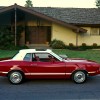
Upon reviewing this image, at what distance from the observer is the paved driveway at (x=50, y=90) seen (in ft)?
29.7

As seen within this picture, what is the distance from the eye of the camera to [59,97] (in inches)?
356

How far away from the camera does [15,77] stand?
11094mm

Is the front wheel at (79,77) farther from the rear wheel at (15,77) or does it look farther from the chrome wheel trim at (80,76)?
the rear wheel at (15,77)

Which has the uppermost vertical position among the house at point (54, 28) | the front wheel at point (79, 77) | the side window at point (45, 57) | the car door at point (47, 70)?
the house at point (54, 28)

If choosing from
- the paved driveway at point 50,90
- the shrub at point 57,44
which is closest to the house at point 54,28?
the shrub at point 57,44

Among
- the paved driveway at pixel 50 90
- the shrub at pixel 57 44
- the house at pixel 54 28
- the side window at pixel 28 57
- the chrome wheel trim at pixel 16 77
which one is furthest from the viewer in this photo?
the house at pixel 54 28

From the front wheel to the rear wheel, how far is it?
6.85 feet

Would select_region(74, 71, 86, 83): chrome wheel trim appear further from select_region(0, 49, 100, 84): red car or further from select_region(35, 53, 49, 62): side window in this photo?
select_region(35, 53, 49, 62): side window

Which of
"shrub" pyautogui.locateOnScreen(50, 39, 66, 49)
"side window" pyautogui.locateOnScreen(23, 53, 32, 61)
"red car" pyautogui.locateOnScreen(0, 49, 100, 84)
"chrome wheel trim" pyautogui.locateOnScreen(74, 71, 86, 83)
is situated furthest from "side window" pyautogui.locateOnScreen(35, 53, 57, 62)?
"shrub" pyautogui.locateOnScreen(50, 39, 66, 49)

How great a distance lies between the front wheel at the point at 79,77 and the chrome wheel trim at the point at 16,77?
2089mm

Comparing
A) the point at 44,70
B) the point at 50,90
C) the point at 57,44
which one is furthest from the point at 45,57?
the point at 57,44

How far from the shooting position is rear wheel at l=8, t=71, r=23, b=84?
11078mm

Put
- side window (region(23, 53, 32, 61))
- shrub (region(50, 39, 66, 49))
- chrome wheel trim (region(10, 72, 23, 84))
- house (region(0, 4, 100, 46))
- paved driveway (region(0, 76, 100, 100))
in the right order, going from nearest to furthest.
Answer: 1. paved driveway (region(0, 76, 100, 100))
2. chrome wheel trim (region(10, 72, 23, 84))
3. side window (region(23, 53, 32, 61))
4. shrub (region(50, 39, 66, 49))
5. house (region(0, 4, 100, 46))

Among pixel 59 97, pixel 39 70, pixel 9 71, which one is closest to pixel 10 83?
pixel 9 71
